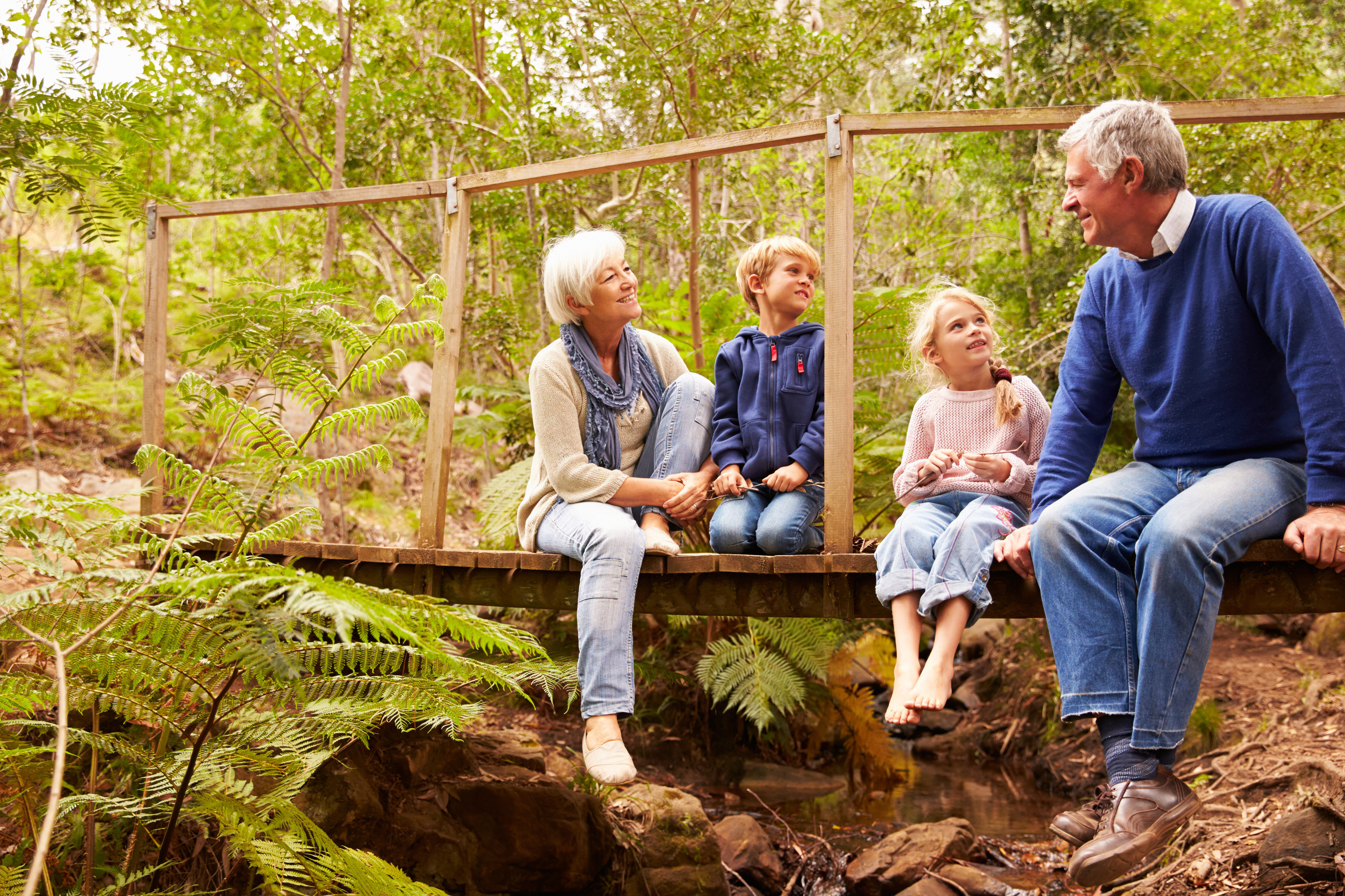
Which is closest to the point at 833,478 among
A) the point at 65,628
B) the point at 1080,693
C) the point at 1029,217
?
the point at 1080,693

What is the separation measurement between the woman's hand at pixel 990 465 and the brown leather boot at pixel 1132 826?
1.00 metres

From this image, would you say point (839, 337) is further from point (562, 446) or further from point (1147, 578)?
point (1147, 578)

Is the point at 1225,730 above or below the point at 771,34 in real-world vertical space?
below

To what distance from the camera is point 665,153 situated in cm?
341

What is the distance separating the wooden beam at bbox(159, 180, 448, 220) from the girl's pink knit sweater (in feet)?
6.92

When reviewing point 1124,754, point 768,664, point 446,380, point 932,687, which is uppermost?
point 446,380

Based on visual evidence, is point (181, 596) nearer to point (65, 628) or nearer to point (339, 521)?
point (65, 628)

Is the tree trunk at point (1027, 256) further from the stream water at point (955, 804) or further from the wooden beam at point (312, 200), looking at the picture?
the wooden beam at point (312, 200)

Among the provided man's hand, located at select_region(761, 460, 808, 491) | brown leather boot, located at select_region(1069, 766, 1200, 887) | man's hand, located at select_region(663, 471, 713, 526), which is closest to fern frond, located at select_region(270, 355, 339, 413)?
man's hand, located at select_region(663, 471, 713, 526)

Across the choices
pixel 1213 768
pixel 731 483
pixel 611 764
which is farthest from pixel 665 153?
pixel 1213 768

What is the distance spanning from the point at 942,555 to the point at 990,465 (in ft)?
1.44

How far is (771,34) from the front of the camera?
7.58 metres

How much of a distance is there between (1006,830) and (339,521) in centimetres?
548

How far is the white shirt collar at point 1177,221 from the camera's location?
2.52 m
